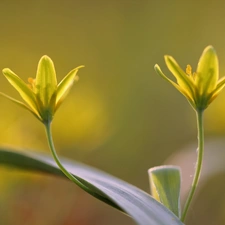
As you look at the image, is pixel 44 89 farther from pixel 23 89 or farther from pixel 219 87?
pixel 219 87

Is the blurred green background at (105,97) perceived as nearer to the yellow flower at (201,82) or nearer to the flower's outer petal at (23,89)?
the flower's outer petal at (23,89)

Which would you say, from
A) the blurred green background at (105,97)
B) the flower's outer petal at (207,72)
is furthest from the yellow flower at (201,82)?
the blurred green background at (105,97)

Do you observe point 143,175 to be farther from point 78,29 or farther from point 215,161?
point 78,29

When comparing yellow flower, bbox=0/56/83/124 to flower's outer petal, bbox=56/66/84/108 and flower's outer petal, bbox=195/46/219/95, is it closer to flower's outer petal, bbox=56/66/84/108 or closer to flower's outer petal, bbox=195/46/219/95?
flower's outer petal, bbox=56/66/84/108

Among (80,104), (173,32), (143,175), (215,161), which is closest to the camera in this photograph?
(215,161)

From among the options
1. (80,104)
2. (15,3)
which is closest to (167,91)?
(80,104)

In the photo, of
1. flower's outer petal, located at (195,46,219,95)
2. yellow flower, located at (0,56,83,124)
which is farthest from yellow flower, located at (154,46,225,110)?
yellow flower, located at (0,56,83,124)
